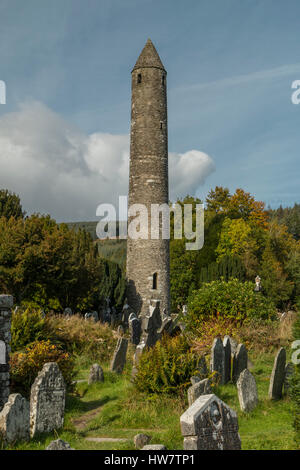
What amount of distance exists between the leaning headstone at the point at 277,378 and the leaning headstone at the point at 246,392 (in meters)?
0.56

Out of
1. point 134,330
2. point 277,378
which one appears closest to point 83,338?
point 134,330

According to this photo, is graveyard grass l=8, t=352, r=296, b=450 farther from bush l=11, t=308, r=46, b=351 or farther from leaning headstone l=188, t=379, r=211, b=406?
bush l=11, t=308, r=46, b=351

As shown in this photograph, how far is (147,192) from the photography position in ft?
82.1

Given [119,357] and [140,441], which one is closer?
[140,441]

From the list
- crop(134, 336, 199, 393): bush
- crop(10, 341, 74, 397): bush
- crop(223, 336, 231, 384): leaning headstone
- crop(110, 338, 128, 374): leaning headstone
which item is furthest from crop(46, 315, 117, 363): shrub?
crop(223, 336, 231, 384): leaning headstone

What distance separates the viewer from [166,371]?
30.8ft

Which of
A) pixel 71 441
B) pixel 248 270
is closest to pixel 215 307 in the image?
pixel 71 441

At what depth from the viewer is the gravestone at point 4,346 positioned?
798 centimetres

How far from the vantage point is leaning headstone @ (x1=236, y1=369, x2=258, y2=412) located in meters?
8.54

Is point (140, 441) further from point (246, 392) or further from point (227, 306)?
point (227, 306)

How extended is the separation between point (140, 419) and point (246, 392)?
6.66 ft

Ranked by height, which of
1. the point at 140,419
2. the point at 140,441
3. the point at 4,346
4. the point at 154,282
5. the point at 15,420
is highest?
the point at 154,282

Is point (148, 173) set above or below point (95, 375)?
above
